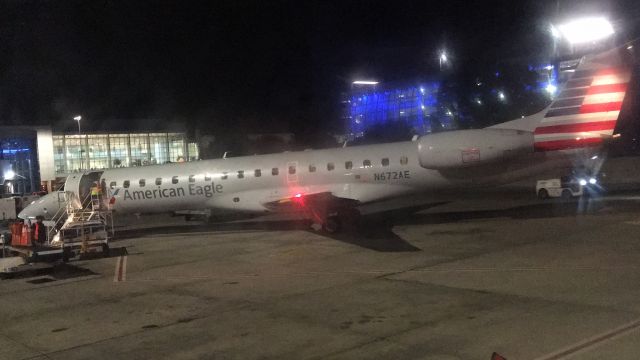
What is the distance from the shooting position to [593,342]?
23.0ft

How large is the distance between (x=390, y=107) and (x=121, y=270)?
92059mm

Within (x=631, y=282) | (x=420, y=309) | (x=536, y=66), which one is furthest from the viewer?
(x=536, y=66)

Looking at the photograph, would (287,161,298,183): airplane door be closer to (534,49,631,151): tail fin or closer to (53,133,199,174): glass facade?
(534,49,631,151): tail fin

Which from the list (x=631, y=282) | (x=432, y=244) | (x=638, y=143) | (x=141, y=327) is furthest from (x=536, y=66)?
(x=141, y=327)

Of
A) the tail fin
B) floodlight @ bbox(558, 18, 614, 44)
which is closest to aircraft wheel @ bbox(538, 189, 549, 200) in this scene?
floodlight @ bbox(558, 18, 614, 44)

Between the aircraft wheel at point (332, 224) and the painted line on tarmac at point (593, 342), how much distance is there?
1184 centimetres

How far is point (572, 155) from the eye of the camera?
17578mm

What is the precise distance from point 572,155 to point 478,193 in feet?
49.1

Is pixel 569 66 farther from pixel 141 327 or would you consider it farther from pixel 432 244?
pixel 141 327

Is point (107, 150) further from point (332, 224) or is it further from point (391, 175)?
point (391, 175)

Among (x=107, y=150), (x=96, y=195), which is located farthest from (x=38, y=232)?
(x=107, y=150)

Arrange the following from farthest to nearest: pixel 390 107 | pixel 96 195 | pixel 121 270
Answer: pixel 390 107
pixel 96 195
pixel 121 270

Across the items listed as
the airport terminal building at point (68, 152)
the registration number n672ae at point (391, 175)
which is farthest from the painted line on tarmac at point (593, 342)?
the airport terminal building at point (68, 152)

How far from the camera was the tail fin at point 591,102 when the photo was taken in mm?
16562
